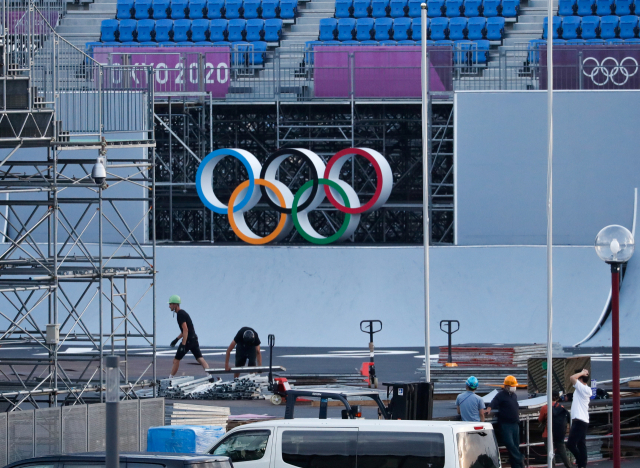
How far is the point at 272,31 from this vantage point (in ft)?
112

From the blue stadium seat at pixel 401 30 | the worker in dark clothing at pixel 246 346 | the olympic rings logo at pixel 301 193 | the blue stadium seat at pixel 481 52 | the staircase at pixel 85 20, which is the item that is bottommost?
the worker in dark clothing at pixel 246 346

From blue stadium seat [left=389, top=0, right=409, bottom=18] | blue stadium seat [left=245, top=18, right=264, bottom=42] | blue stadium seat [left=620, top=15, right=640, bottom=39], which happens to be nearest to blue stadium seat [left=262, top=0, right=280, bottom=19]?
blue stadium seat [left=245, top=18, right=264, bottom=42]

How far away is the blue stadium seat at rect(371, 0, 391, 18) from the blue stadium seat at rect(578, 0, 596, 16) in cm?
672

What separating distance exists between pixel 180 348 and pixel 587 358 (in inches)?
310

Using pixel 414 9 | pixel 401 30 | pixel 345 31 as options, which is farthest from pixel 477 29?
pixel 345 31

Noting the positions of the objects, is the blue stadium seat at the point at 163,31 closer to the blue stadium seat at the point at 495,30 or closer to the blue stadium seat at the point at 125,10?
the blue stadium seat at the point at 125,10

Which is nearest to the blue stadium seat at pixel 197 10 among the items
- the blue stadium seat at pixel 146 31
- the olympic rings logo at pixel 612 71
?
the blue stadium seat at pixel 146 31

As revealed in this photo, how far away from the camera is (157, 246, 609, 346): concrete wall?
25.5 metres

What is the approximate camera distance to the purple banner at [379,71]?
28.4 metres

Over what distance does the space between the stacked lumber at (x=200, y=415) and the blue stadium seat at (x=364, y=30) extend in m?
22.1

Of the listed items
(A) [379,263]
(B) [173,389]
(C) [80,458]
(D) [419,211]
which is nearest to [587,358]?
(B) [173,389]

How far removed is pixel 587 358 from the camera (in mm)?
15734

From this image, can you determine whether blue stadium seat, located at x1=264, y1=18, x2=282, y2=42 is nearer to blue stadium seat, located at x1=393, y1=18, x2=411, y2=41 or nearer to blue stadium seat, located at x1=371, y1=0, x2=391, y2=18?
blue stadium seat, located at x1=371, y1=0, x2=391, y2=18

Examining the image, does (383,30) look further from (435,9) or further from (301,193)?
(301,193)
